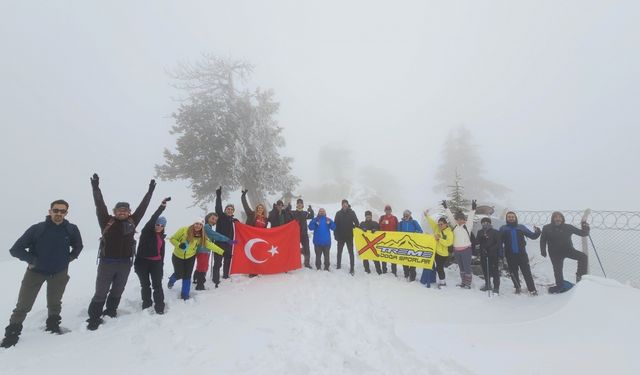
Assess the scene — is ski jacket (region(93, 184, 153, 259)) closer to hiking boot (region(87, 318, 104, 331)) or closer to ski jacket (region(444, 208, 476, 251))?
hiking boot (region(87, 318, 104, 331))

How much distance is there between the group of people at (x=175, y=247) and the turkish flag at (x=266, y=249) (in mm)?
356

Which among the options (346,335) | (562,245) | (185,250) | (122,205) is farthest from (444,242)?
(122,205)

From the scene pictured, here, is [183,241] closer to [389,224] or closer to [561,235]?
[389,224]

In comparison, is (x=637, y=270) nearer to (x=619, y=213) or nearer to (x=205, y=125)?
(x=619, y=213)

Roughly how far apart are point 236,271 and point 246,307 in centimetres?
213

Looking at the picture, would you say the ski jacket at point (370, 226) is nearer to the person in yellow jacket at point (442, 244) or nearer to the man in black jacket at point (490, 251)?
the person in yellow jacket at point (442, 244)

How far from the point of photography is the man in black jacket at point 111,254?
217 inches

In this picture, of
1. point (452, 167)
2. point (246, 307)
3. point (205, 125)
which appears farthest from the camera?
point (452, 167)

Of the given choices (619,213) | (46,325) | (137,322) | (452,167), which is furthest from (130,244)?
(452,167)

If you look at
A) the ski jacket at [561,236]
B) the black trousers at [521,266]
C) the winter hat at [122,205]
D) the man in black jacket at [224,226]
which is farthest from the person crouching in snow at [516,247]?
the winter hat at [122,205]

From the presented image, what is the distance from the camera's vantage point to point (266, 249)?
8836 mm

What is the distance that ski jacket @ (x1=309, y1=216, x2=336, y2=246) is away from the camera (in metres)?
9.45

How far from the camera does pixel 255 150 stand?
744 inches

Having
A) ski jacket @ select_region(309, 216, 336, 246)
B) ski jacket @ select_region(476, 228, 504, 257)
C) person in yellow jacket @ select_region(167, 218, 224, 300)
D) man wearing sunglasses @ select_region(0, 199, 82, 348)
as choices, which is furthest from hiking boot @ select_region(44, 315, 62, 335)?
ski jacket @ select_region(476, 228, 504, 257)
